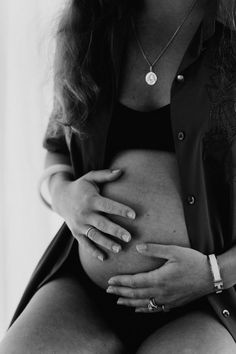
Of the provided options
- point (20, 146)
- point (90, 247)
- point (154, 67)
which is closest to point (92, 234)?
point (90, 247)

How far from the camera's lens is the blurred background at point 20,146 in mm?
1660

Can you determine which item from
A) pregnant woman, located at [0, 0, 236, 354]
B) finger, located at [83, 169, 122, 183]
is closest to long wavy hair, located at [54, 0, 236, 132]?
pregnant woman, located at [0, 0, 236, 354]

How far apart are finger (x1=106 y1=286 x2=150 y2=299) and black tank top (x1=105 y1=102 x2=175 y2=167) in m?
0.28

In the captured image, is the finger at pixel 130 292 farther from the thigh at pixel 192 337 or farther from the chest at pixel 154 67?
the chest at pixel 154 67

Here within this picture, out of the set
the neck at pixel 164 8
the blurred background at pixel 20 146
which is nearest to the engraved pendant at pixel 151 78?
the neck at pixel 164 8

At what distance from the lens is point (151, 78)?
1.14 m

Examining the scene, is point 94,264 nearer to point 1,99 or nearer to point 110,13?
point 110,13

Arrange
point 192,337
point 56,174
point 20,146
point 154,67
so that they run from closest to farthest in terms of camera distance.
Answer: point 192,337 < point 154,67 < point 56,174 < point 20,146

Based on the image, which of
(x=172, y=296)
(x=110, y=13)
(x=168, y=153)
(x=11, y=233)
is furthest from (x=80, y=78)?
(x=11, y=233)

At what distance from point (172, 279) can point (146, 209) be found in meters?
0.14

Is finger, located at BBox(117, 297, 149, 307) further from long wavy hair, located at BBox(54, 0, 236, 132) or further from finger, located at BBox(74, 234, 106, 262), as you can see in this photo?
long wavy hair, located at BBox(54, 0, 236, 132)

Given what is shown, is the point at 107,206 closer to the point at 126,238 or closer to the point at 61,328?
the point at 126,238

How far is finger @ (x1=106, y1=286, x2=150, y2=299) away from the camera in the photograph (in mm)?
1007

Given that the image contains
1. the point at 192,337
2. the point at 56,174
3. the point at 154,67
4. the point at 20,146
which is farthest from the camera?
the point at 20,146
